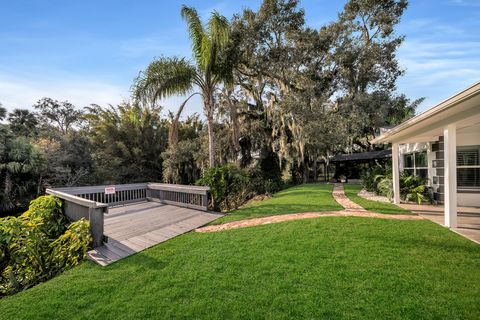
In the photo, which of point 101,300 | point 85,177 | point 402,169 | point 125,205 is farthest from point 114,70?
point 402,169

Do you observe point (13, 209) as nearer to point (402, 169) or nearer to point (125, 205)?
point (125, 205)

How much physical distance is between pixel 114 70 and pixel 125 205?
4.82m

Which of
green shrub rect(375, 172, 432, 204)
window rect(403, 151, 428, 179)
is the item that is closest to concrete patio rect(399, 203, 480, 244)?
green shrub rect(375, 172, 432, 204)

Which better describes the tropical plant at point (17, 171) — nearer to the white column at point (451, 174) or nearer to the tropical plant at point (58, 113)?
the white column at point (451, 174)

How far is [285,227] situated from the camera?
448cm

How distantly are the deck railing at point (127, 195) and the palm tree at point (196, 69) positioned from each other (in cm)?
129

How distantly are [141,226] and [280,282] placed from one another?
11.9 ft

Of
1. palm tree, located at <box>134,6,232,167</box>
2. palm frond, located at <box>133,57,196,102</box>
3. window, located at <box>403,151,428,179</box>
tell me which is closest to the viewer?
palm tree, located at <box>134,6,232,167</box>

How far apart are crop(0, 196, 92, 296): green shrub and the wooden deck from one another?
300 millimetres

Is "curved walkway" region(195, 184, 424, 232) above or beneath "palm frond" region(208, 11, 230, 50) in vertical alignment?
beneath

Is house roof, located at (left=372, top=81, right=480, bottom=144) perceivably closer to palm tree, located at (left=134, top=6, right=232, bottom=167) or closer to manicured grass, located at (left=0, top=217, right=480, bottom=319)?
manicured grass, located at (left=0, top=217, right=480, bottom=319)

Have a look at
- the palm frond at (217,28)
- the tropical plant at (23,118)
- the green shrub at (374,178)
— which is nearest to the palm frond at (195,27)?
the palm frond at (217,28)

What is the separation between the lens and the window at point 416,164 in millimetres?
7559

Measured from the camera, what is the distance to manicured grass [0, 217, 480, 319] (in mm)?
2076
